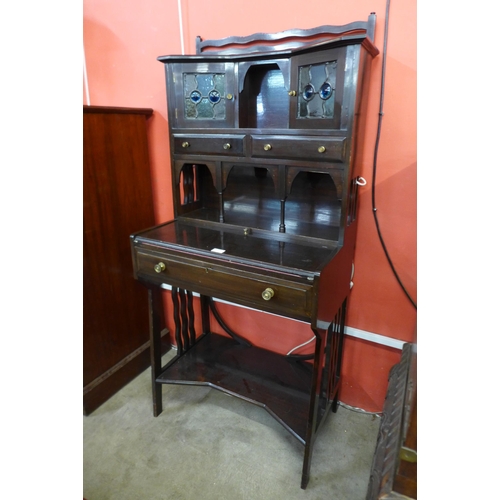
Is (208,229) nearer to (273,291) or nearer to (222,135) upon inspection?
(222,135)

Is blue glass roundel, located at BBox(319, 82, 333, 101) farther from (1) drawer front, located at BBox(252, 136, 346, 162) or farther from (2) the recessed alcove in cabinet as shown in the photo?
(2) the recessed alcove in cabinet

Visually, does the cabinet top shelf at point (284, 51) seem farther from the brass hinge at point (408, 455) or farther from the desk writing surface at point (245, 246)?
the brass hinge at point (408, 455)

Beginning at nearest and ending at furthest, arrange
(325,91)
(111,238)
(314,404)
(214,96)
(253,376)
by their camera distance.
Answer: (325,91) → (314,404) → (214,96) → (253,376) → (111,238)

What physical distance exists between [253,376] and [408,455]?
1132 mm

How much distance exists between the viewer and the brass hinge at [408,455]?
562 mm

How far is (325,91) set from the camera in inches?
46.2

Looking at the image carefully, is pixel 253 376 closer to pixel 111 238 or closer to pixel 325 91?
pixel 111 238

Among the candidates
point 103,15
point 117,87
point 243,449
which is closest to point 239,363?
point 243,449

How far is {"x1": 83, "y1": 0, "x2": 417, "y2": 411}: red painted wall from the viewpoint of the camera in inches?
50.4

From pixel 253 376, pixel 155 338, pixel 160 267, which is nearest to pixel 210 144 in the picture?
pixel 160 267

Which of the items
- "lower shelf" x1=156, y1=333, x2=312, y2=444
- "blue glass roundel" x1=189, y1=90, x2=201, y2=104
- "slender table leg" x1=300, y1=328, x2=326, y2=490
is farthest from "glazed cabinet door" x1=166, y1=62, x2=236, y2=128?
"lower shelf" x1=156, y1=333, x2=312, y2=444

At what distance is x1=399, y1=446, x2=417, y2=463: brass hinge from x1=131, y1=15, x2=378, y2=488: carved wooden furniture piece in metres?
0.54

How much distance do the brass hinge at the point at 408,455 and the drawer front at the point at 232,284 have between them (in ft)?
1.81
